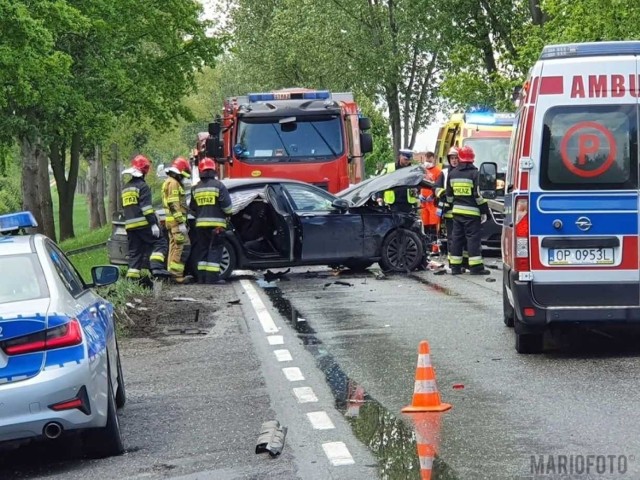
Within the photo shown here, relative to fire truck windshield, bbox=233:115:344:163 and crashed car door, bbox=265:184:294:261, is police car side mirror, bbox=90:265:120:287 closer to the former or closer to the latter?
crashed car door, bbox=265:184:294:261

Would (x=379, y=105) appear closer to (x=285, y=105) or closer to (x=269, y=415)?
(x=285, y=105)

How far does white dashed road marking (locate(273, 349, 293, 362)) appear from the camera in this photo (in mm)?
11445

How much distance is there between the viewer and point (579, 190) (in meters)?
10.7

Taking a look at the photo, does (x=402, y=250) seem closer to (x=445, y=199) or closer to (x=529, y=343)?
(x=445, y=199)

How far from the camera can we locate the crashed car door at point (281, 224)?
19.8 metres

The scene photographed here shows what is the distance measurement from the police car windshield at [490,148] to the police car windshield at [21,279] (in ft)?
59.5

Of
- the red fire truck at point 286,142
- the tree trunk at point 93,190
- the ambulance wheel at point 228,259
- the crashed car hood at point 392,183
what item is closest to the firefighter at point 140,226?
the ambulance wheel at point 228,259

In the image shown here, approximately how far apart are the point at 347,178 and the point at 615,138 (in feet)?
49.2

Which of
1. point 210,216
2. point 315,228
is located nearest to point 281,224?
point 315,228

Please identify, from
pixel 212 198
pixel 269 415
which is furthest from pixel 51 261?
pixel 212 198

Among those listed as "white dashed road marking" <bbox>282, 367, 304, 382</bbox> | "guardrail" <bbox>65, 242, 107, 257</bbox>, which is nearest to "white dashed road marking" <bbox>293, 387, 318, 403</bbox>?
"white dashed road marking" <bbox>282, 367, 304, 382</bbox>

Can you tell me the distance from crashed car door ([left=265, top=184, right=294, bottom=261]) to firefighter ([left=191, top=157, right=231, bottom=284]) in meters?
0.93

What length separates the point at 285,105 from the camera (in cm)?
2525

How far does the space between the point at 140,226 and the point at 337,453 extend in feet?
39.9
